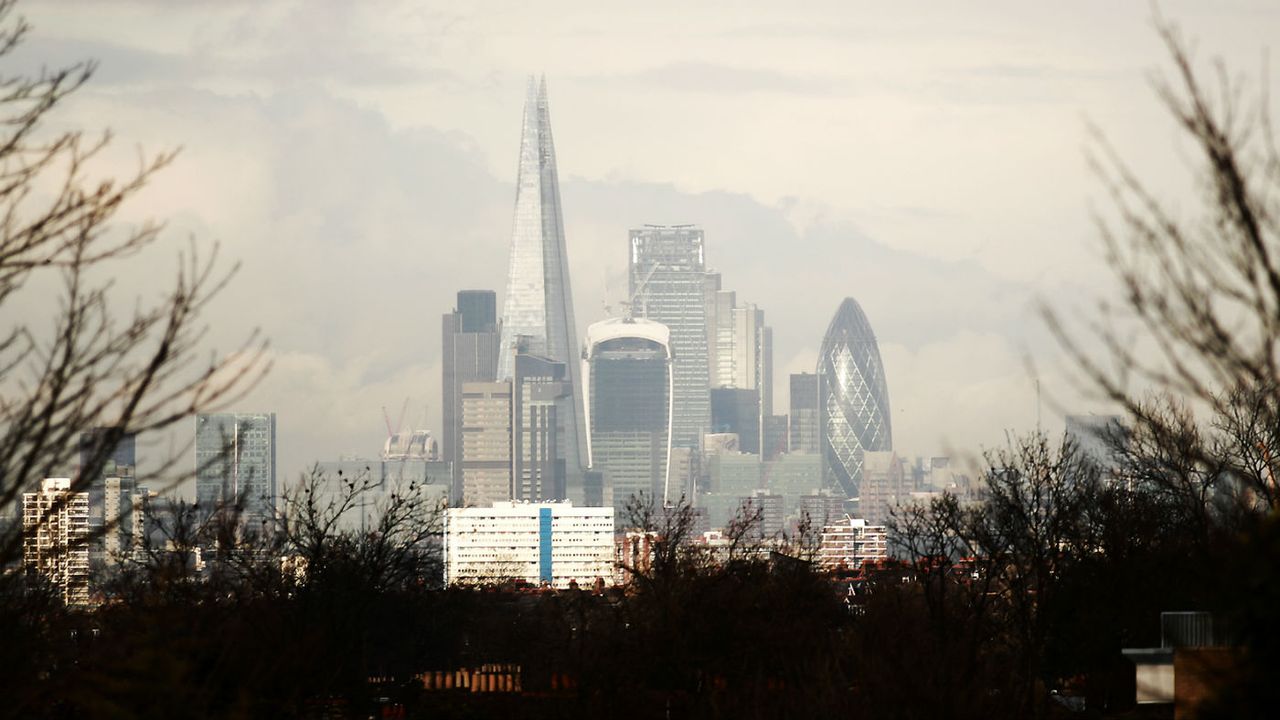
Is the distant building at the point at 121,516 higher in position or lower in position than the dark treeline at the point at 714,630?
higher

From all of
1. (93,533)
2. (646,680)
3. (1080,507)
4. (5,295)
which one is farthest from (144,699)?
(1080,507)

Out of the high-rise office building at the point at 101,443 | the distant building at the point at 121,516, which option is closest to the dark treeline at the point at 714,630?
the distant building at the point at 121,516

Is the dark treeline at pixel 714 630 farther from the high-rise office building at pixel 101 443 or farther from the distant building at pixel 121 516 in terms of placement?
the high-rise office building at pixel 101 443

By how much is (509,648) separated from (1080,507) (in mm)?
16086

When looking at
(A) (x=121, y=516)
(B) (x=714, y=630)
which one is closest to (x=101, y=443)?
(A) (x=121, y=516)

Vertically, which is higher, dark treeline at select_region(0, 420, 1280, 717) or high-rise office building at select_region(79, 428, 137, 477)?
high-rise office building at select_region(79, 428, 137, 477)

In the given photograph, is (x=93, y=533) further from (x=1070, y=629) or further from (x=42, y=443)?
(x=1070, y=629)

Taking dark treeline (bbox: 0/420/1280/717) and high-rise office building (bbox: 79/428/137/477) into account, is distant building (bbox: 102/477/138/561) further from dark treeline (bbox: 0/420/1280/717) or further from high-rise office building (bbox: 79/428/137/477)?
dark treeline (bbox: 0/420/1280/717)

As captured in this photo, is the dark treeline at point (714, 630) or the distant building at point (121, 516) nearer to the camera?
the distant building at point (121, 516)

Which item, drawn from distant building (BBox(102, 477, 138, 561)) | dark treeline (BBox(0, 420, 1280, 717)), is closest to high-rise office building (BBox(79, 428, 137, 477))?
distant building (BBox(102, 477, 138, 561))

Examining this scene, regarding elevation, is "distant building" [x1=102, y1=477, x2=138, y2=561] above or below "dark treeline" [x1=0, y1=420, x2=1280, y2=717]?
above

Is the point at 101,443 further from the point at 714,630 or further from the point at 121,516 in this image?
the point at 714,630

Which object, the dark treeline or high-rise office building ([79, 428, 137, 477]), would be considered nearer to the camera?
high-rise office building ([79, 428, 137, 477])

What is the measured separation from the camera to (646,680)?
1148 inches
